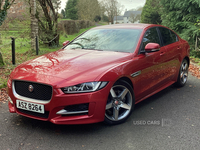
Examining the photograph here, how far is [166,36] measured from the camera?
5242 mm

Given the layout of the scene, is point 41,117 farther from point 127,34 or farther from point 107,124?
point 127,34

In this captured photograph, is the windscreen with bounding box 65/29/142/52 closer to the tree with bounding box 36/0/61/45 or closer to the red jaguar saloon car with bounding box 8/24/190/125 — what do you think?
the red jaguar saloon car with bounding box 8/24/190/125

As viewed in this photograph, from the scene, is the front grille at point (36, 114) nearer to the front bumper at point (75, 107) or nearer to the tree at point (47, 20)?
the front bumper at point (75, 107)

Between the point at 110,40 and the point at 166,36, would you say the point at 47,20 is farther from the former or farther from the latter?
the point at 110,40

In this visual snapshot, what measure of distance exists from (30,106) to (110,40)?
2.10 meters

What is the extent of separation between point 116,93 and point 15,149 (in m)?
1.65

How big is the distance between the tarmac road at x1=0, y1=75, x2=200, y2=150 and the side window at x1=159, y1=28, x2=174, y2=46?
65.5 inches

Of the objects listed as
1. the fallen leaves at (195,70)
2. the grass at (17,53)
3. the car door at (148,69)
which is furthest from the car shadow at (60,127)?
the fallen leaves at (195,70)

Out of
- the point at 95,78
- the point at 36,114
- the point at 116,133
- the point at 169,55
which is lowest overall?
the point at 116,133

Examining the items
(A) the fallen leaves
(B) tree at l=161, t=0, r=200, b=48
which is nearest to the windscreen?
(A) the fallen leaves

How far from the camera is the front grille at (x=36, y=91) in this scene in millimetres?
3006

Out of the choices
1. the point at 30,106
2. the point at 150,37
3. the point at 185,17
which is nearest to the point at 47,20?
the point at 185,17

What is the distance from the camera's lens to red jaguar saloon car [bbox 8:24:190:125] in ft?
9.79

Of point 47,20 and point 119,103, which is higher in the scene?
point 47,20
